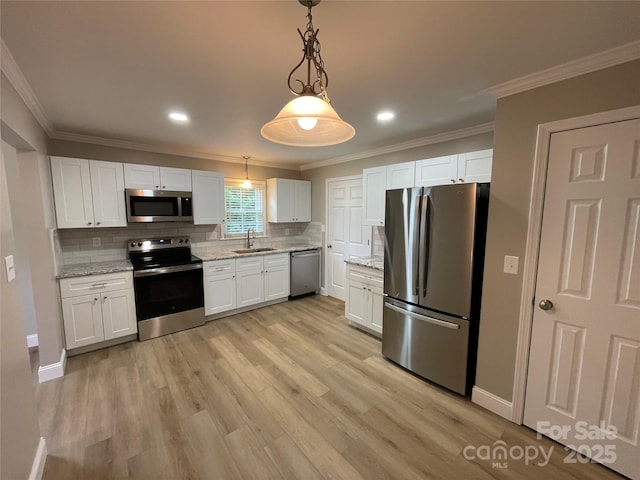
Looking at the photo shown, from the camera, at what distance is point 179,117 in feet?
8.48

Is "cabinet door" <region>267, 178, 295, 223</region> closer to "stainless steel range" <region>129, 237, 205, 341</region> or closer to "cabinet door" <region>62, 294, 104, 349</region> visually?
"stainless steel range" <region>129, 237, 205, 341</region>

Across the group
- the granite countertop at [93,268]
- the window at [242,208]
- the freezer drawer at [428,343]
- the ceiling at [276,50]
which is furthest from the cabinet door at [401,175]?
the granite countertop at [93,268]

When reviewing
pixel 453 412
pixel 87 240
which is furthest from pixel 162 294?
pixel 453 412

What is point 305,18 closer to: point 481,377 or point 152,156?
point 481,377

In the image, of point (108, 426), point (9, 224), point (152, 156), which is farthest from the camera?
point (152, 156)

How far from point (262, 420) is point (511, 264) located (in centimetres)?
223

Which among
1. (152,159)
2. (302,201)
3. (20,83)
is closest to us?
(20,83)

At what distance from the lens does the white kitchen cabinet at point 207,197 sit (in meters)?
3.86

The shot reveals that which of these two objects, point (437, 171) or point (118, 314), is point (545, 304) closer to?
point (437, 171)

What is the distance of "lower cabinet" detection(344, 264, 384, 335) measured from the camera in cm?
323

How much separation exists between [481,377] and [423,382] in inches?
20.3

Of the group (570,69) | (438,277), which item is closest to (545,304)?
(438,277)

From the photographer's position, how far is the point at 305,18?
129 cm

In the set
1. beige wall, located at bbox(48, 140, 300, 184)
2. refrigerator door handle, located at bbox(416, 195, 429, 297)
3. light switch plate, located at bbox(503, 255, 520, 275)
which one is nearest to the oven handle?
beige wall, located at bbox(48, 140, 300, 184)
